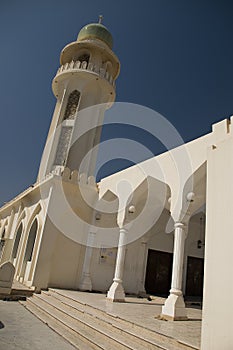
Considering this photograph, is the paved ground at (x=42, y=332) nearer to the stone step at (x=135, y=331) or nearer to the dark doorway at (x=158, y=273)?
the stone step at (x=135, y=331)

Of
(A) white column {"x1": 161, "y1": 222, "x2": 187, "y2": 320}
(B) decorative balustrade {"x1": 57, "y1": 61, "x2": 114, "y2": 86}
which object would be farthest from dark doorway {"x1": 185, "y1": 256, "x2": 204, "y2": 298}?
(B) decorative balustrade {"x1": 57, "y1": 61, "x2": 114, "y2": 86}

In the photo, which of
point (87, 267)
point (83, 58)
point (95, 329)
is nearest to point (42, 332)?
point (95, 329)

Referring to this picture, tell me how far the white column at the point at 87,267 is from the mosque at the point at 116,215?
A: 0.04 meters

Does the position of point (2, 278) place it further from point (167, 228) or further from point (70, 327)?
point (167, 228)

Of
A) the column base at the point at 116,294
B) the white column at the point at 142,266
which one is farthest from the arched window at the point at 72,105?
the column base at the point at 116,294

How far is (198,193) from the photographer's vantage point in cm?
667

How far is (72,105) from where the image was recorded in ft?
51.7

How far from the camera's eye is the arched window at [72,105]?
50.7ft

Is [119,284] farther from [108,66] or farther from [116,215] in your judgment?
[108,66]

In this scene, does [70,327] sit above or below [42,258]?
below

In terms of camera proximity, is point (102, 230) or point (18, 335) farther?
point (102, 230)

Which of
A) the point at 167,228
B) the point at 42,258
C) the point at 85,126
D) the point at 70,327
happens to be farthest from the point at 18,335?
the point at 85,126

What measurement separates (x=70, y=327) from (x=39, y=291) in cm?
447

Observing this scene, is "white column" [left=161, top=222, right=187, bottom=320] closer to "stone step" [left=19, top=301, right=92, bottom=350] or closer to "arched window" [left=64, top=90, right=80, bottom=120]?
"stone step" [left=19, top=301, right=92, bottom=350]
